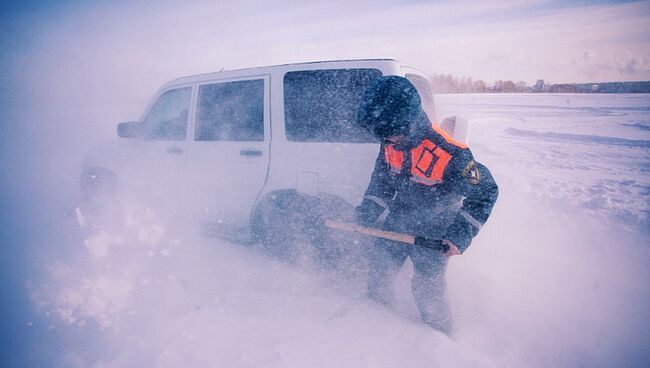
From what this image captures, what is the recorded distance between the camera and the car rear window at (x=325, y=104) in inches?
101

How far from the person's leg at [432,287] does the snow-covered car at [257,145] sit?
2.48 ft

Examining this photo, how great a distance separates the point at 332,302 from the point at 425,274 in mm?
945

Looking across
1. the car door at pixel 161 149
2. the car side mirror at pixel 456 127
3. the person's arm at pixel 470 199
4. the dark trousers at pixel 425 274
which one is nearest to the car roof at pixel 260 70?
the car door at pixel 161 149

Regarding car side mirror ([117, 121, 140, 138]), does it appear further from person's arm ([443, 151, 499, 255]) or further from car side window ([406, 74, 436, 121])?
person's arm ([443, 151, 499, 255])

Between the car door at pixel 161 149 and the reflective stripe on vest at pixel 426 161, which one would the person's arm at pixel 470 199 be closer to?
the reflective stripe on vest at pixel 426 161

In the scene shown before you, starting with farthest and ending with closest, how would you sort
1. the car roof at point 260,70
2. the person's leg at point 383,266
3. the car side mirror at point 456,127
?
the car side mirror at point 456,127, the person's leg at point 383,266, the car roof at point 260,70

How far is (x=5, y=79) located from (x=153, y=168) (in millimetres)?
28368

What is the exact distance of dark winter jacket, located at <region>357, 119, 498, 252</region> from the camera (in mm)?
2066

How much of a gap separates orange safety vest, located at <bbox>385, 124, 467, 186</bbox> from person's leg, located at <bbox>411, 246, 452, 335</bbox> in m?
0.60

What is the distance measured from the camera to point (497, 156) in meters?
8.07

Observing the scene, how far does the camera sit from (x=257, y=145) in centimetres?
308

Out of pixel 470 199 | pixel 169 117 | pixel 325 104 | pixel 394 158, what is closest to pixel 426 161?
pixel 394 158

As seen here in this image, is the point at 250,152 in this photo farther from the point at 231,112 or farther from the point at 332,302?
the point at 332,302

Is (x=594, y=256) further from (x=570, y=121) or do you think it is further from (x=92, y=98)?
(x=92, y=98)
